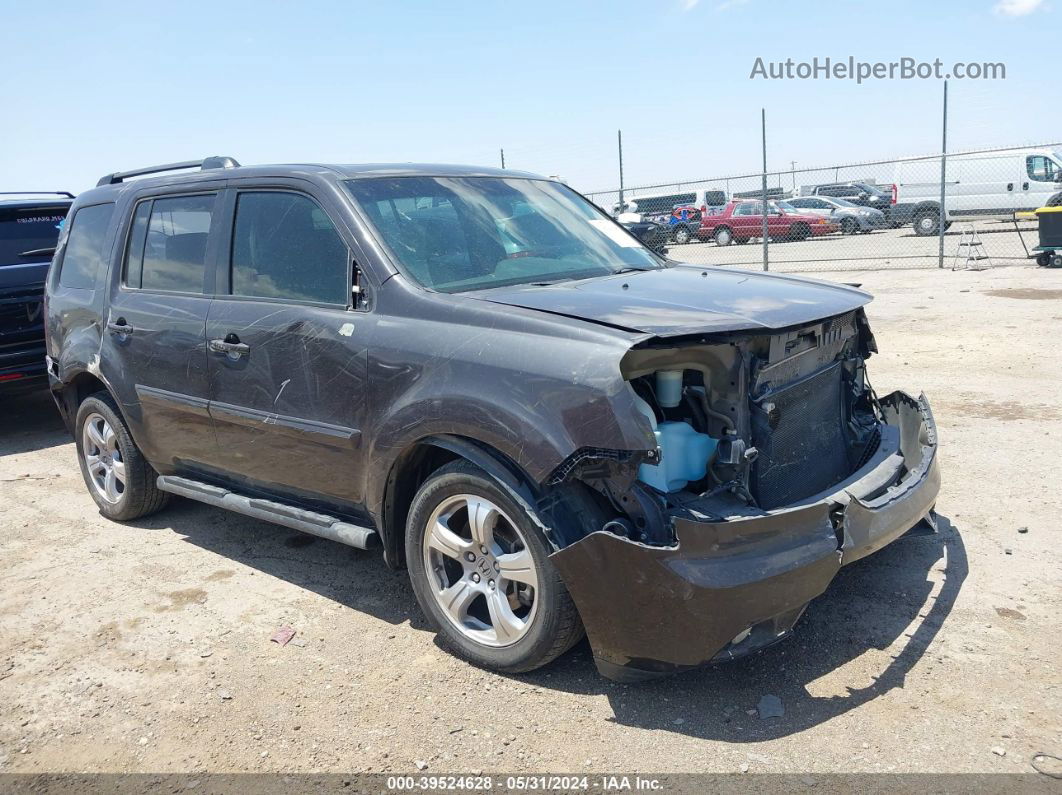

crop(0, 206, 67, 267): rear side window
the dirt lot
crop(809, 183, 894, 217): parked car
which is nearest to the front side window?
crop(809, 183, 894, 217): parked car

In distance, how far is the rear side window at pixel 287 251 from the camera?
12.9ft

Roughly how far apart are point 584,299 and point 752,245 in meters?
25.3

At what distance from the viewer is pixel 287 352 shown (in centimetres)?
396

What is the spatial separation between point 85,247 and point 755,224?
24.3 meters

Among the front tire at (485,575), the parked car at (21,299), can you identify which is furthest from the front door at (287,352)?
the parked car at (21,299)

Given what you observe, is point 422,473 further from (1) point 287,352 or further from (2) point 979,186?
(2) point 979,186

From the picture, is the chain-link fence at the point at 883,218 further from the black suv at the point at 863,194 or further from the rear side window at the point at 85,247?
the rear side window at the point at 85,247

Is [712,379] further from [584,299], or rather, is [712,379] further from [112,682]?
[112,682]

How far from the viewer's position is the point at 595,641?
307cm

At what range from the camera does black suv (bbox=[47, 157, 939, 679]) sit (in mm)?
2961

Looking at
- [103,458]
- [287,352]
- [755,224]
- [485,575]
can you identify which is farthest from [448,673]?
[755,224]

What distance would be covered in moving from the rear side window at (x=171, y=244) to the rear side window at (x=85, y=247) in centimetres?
38

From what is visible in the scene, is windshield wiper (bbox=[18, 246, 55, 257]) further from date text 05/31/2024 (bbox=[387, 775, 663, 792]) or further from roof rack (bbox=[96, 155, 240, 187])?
date text 05/31/2024 (bbox=[387, 775, 663, 792])

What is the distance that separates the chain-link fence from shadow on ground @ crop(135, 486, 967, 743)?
1431 centimetres
